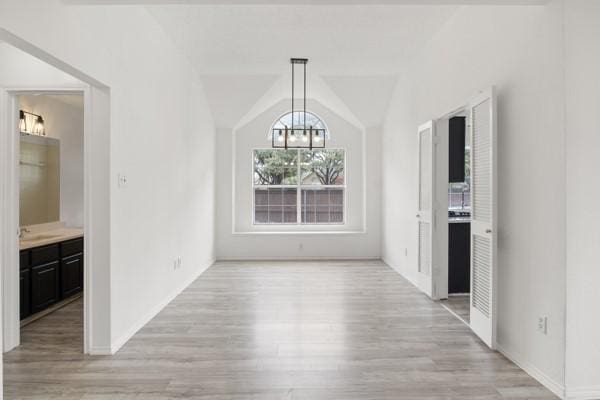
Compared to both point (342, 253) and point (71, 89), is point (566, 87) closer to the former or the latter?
A: point (71, 89)

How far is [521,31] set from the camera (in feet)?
9.62

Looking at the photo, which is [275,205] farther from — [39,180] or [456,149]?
[39,180]

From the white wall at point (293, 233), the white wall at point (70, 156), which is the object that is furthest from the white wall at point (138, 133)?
the white wall at point (293, 233)

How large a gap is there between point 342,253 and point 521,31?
529cm

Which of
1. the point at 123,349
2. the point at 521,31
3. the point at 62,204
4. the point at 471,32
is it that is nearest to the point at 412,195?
the point at 471,32

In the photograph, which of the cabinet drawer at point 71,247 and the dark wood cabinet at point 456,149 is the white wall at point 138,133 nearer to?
the cabinet drawer at point 71,247

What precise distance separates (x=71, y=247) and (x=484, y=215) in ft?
14.3

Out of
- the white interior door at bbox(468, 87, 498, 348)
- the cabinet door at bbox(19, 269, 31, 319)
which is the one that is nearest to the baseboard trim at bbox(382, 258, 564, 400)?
the white interior door at bbox(468, 87, 498, 348)

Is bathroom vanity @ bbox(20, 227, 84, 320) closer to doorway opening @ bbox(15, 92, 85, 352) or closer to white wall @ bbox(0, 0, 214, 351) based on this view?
doorway opening @ bbox(15, 92, 85, 352)

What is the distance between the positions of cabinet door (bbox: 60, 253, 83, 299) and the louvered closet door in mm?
4090

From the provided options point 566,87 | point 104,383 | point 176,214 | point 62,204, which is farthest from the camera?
point 62,204

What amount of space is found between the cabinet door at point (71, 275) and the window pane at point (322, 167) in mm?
4400

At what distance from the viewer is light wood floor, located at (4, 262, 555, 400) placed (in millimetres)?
2594

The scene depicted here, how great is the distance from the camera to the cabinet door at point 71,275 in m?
4.58
